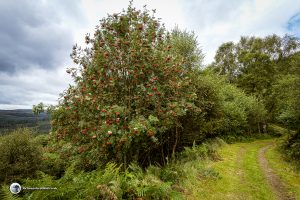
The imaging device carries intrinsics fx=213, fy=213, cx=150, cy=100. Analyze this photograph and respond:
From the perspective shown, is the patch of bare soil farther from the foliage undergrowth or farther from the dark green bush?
the foliage undergrowth

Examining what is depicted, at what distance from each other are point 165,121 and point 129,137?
6.90 ft

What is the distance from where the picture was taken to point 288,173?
11508 millimetres

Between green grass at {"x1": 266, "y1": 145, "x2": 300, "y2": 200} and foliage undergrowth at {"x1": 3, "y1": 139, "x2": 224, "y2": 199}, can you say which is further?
green grass at {"x1": 266, "y1": 145, "x2": 300, "y2": 200}

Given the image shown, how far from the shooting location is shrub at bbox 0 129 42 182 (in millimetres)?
10677

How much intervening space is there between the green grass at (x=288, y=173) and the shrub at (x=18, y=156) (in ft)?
40.8

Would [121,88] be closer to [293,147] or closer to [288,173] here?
[288,173]

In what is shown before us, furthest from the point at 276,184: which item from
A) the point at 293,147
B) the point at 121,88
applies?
the point at 121,88

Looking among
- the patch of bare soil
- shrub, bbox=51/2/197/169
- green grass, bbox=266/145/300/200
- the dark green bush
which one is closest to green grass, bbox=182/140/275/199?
the patch of bare soil

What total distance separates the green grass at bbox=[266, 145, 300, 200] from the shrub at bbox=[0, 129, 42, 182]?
40.8 ft

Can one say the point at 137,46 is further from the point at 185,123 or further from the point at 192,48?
the point at 192,48

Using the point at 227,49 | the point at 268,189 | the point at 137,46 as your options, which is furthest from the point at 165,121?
the point at 227,49

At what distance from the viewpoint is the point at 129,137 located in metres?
7.83

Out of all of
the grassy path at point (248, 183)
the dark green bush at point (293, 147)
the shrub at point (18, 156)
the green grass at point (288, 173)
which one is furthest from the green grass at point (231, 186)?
the shrub at point (18, 156)

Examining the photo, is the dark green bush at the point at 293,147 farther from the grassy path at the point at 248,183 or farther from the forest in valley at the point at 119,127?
the grassy path at the point at 248,183
